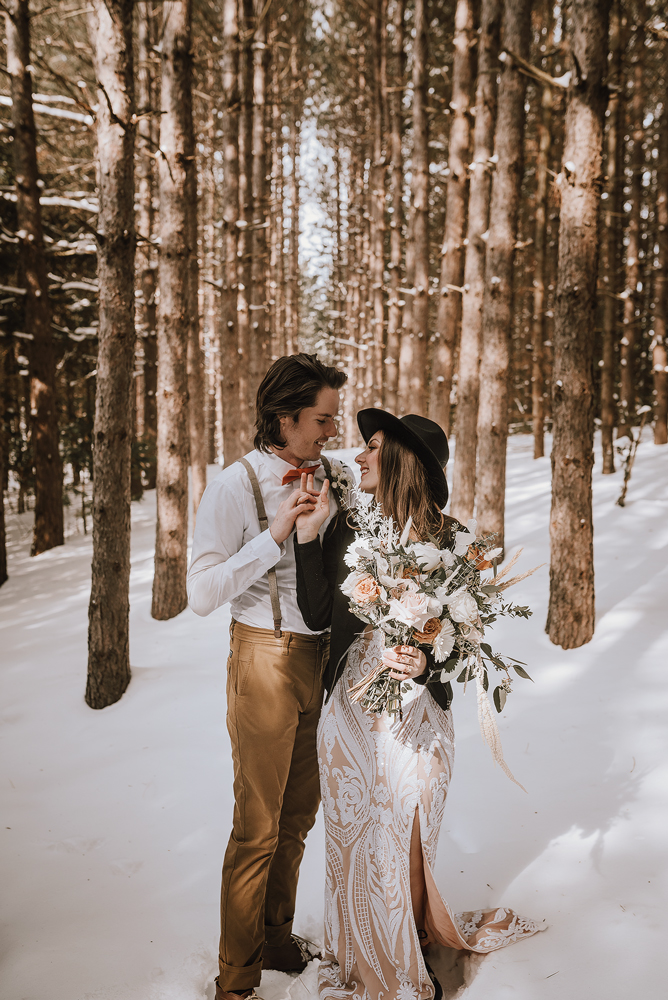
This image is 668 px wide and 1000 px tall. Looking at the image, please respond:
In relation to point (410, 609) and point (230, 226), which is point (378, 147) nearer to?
point (230, 226)

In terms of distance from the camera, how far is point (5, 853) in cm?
357

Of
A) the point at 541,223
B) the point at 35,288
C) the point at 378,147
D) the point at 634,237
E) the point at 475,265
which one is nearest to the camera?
the point at 475,265

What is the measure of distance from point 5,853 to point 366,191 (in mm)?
22954

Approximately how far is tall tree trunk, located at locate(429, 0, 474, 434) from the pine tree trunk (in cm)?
310

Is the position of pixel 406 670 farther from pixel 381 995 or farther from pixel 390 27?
pixel 390 27

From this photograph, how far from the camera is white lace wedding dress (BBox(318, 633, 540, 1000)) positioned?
232cm

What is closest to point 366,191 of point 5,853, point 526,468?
point 526,468

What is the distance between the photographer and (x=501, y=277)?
714cm

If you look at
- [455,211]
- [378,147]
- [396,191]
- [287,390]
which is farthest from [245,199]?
[287,390]

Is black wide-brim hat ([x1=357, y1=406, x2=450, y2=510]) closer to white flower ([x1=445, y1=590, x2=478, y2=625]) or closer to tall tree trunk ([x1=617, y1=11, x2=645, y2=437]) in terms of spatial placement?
white flower ([x1=445, y1=590, x2=478, y2=625])

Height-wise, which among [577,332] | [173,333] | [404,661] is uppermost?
[173,333]

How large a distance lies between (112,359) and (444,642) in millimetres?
4068

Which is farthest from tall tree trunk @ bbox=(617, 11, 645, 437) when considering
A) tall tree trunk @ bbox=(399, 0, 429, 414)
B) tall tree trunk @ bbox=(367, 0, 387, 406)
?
tall tree trunk @ bbox=(367, 0, 387, 406)

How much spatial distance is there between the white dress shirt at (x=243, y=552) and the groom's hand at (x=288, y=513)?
39 millimetres
